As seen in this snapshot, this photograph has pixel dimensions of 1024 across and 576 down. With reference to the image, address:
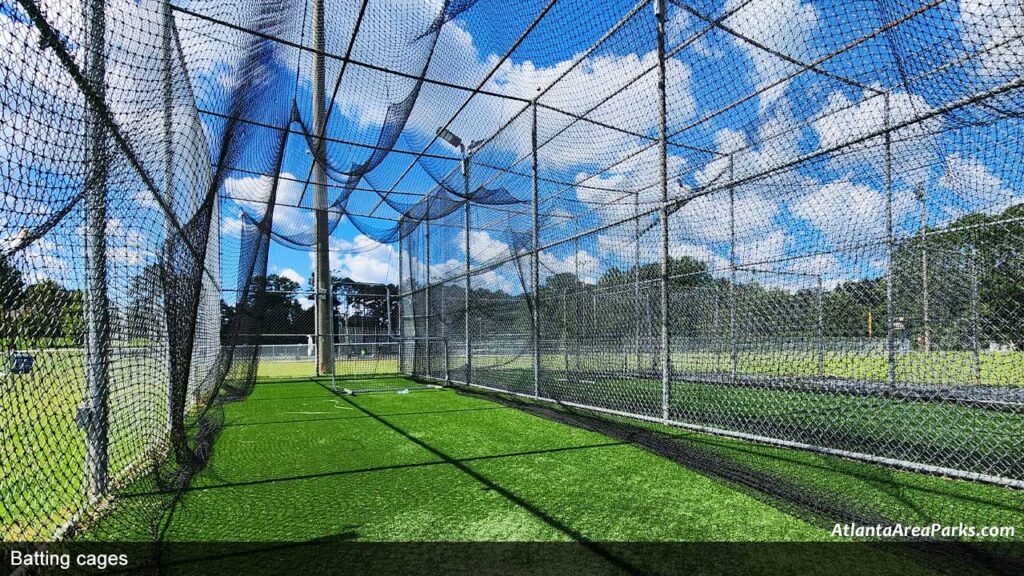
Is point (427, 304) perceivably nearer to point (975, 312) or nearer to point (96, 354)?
point (96, 354)

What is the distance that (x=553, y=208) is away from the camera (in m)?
8.91

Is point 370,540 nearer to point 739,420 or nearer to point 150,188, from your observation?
point 150,188

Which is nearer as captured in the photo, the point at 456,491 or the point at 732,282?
the point at 456,491

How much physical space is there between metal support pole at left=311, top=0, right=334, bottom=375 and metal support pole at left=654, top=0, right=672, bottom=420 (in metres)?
3.36

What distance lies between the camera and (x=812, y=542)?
214cm

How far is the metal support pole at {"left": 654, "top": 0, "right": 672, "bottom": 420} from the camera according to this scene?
445cm

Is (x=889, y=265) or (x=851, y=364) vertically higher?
(x=889, y=265)

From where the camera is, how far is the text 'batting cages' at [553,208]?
2.28m

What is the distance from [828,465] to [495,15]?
4.98 meters

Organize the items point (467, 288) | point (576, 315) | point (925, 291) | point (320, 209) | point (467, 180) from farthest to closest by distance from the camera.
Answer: point (320, 209) < point (467, 180) < point (467, 288) < point (576, 315) < point (925, 291)

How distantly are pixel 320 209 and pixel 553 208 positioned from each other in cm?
464

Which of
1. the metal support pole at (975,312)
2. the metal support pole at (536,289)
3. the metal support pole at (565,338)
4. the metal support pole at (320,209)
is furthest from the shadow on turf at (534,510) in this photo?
the metal support pole at (975,312)

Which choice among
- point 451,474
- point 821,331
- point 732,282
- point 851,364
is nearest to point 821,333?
point 821,331

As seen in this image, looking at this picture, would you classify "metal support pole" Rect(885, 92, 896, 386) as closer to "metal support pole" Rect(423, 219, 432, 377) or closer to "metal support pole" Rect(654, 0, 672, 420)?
"metal support pole" Rect(654, 0, 672, 420)
